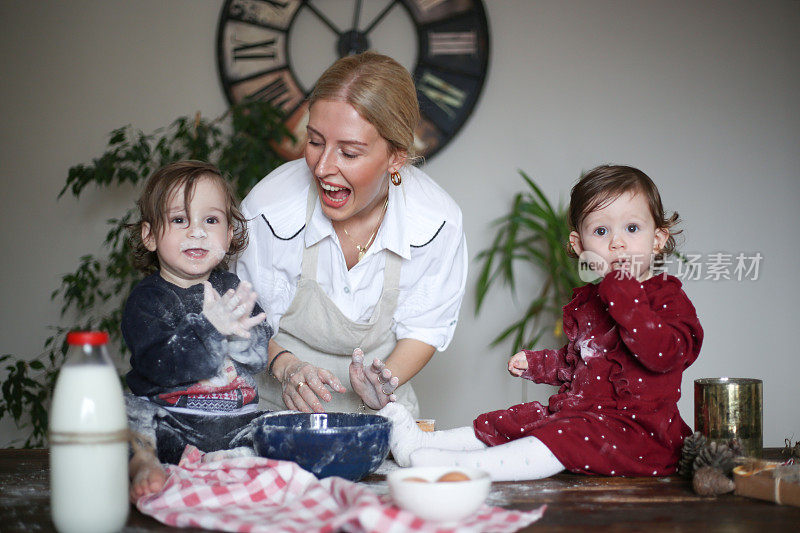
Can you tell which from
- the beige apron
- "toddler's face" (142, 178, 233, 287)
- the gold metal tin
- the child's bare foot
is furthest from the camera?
the beige apron

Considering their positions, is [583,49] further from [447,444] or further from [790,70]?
[447,444]

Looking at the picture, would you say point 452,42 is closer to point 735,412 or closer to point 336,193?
point 336,193

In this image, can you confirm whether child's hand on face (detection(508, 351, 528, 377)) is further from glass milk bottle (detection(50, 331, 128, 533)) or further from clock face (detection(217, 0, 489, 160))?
clock face (detection(217, 0, 489, 160))

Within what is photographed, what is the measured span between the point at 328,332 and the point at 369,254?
0.76 feet

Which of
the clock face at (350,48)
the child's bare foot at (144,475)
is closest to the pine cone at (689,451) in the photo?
the child's bare foot at (144,475)

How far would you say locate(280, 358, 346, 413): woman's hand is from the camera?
1.55 m

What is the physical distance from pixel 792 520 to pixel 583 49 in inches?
107

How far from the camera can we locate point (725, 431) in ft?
4.49

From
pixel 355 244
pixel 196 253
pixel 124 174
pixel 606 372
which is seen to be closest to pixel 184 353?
pixel 196 253

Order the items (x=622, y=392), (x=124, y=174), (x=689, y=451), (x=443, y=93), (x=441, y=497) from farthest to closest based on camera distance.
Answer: (x=443, y=93) → (x=124, y=174) → (x=622, y=392) → (x=689, y=451) → (x=441, y=497)

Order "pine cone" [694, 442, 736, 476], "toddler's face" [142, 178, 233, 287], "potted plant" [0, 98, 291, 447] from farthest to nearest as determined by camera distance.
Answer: "potted plant" [0, 98, 291, 447] < "toddler's face" [142, 178, 233, 287] < "pine cone" [694, 442, 736, 476]

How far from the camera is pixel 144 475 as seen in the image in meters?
1.15

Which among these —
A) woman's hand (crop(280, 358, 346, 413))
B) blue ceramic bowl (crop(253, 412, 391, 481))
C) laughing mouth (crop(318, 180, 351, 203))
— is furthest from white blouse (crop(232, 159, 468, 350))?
blue ceramic bowl (crop(253, 412, 391, 481))

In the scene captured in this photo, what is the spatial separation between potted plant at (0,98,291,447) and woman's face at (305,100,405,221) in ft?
4.02
